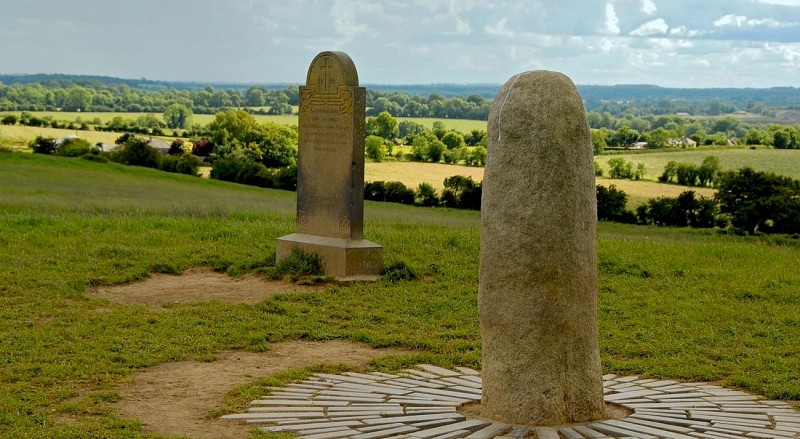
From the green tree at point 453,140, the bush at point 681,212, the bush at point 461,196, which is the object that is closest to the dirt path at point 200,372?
the bush at point 681,212

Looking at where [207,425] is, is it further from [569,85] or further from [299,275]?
[299,275]

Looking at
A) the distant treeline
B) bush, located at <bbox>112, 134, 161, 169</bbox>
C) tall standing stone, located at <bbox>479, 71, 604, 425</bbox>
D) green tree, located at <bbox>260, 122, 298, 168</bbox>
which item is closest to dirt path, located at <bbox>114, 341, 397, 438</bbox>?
tall standing stone, located at <bbox>479, 71, 604, 425</bbox>

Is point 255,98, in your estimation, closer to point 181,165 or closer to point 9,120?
point 9,120

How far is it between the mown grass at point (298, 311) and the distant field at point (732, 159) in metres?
28.2

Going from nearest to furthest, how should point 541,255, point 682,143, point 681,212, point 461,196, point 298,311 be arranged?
point 541,255
point 298,311
point 681,212
point 461,196
point 682,143

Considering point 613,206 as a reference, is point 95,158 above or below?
above

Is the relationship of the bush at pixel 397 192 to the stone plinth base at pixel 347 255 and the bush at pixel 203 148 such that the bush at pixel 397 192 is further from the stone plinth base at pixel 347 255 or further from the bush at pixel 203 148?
the stone plinth base at pixel 347 255

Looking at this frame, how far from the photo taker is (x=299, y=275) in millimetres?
15492

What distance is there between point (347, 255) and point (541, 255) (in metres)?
8.38

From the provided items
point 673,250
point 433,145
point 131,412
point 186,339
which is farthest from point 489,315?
point 433,145

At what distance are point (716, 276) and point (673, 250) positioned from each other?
1.93 meters

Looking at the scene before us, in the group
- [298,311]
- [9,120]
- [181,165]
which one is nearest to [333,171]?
[298,311]

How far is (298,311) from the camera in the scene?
13.1m

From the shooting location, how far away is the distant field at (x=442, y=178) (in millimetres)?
37281
